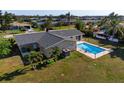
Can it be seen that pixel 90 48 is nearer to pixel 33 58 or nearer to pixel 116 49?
pixel 116 49

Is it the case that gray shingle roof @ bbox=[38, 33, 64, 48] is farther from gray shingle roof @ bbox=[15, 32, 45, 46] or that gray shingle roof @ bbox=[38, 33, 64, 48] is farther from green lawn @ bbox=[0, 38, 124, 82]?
green lawn @ bbox=[0, 38, 124, 82]

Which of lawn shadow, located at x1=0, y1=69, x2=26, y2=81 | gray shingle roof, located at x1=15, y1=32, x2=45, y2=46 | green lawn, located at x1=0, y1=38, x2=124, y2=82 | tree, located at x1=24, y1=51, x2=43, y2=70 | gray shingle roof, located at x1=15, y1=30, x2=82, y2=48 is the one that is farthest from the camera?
gray shingle roof, located at x1=15, y1=32, x2=45, y2=46

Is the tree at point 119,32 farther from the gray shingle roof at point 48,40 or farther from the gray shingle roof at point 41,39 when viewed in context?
the gray shingle roof at point 48,40

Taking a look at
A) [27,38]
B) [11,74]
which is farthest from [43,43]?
[11,74]

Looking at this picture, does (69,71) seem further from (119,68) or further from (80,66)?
(119,68)

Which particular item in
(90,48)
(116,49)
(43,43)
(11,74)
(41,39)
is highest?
(41,39)

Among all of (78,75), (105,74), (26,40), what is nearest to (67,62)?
(78,75)

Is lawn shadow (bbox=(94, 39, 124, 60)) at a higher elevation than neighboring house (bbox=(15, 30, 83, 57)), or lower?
lower

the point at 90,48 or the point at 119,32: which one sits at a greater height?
the point at 119,32

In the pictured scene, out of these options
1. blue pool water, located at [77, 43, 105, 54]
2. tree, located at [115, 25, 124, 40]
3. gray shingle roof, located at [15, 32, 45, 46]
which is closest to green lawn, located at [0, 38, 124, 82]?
blue pool water, located at [77, 43, 105, 54]
